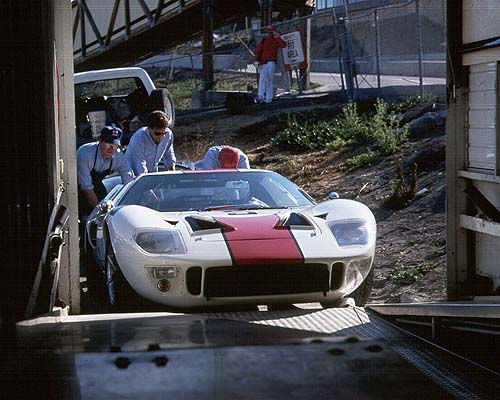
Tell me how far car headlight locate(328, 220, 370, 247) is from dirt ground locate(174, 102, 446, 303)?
589 millimetres

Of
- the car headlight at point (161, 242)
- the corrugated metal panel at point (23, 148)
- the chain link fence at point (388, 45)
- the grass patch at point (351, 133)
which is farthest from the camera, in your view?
the chain link fence at point (388, 45)

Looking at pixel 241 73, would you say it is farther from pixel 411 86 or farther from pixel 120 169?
pixel 120 169

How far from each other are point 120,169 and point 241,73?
16.3 m

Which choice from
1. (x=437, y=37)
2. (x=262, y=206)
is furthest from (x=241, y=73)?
(x=262, y=206)

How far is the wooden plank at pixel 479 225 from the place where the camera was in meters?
→ 5.66

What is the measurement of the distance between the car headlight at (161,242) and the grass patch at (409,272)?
3.25 m

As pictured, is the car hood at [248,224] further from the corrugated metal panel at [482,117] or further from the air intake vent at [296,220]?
the corrugated metal panel at [482,117]

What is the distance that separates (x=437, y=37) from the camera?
56.9 feet

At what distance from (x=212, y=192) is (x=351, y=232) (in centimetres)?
138

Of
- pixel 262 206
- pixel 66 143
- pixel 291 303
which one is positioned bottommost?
pixel 291 303

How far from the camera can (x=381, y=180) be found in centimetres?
1295

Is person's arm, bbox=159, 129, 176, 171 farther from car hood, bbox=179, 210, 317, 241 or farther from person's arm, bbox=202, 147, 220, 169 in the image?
car hood, bbox=179, 210, 317, 241

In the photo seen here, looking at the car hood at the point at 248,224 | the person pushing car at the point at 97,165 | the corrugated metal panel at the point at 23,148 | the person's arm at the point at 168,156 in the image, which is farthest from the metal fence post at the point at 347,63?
the corrugated metal panel at the point at 23,148

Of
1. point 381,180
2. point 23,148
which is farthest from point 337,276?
point 381,180
